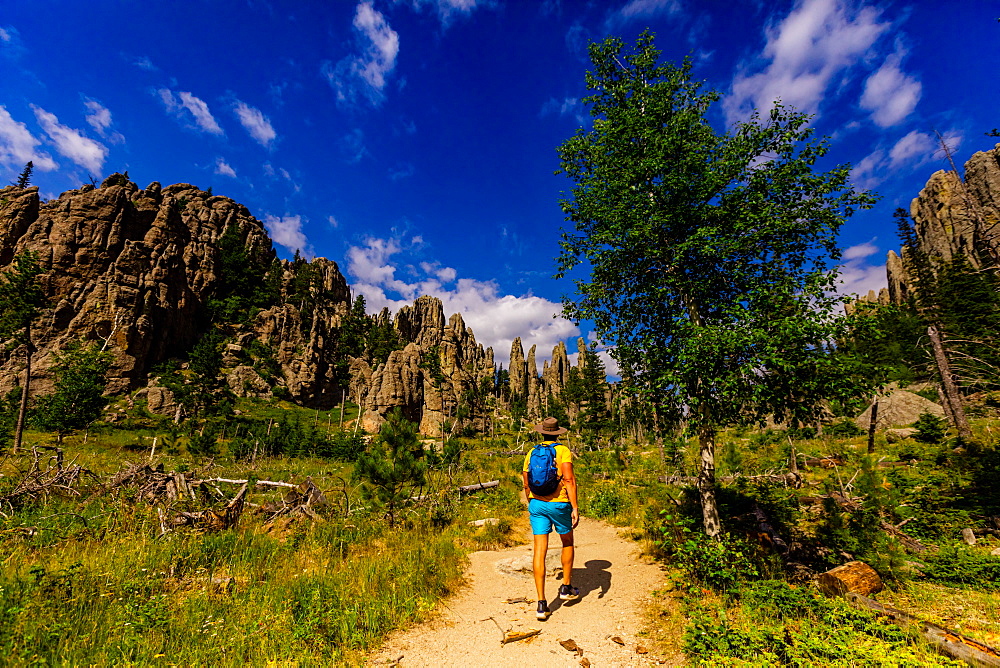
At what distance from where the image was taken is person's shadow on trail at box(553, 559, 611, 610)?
6192mm

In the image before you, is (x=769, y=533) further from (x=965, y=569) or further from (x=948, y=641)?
(x=948, y=641)

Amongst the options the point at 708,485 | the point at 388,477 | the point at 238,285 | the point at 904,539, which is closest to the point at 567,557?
the point at 708,485

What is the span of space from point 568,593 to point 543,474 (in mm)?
2024

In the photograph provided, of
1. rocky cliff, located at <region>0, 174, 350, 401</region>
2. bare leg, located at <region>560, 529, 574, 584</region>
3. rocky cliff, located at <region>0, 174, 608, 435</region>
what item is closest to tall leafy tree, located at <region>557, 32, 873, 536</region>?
bare leg, located at <region>560, 529, 574, 584</region>

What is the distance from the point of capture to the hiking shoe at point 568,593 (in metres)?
5.87

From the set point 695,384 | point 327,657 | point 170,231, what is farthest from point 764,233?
point 170,231

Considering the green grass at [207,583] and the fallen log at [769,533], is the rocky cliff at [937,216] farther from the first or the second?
the green grass at [207,583]

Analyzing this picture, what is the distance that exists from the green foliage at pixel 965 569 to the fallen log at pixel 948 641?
2.15 meters

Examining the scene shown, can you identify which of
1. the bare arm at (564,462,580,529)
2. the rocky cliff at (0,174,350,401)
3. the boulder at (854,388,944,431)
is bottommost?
the bare arm at (564,462,580,529)

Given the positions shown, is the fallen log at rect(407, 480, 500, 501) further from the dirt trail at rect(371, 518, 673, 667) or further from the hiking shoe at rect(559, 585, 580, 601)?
the hiking shoe at rect(559, 585, 580, 601)

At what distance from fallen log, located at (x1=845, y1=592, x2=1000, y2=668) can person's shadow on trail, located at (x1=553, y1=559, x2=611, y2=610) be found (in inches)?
141

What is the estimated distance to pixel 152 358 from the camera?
56.0m

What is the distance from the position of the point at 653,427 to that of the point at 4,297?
48.8 meters

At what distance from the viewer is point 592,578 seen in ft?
22.8
